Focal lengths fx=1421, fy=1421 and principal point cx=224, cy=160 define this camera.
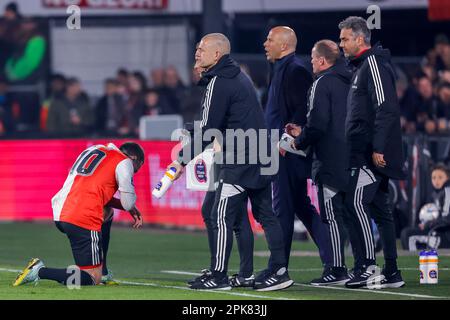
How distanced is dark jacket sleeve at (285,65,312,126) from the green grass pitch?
4.94 feet

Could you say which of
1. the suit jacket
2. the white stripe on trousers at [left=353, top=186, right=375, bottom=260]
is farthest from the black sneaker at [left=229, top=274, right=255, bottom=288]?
the suit jacket

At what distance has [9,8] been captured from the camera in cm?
2525

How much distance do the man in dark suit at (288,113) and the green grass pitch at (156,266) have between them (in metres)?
0.65

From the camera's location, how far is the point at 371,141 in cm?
1209

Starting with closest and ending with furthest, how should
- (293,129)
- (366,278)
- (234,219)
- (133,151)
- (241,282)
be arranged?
(234,219), (366,278), (241,282), (133,151), (293,129)

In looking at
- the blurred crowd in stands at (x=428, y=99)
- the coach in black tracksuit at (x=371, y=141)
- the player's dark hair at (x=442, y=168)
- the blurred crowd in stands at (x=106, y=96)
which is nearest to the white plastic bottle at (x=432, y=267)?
the coach in black tracksuit at (x=371, y=141)

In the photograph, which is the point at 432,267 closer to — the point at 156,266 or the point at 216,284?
the point at 216,284

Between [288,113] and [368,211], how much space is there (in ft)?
4.23

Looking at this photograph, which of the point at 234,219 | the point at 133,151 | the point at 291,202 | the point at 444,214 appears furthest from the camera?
the point at 444,214

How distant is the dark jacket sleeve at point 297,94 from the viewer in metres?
12.8

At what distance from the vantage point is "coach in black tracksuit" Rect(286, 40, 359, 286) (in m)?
12.4

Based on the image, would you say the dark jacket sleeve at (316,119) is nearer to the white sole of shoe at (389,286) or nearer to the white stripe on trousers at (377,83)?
the white stripe on trousers at (377,83)

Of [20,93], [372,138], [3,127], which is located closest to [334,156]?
[372,138]

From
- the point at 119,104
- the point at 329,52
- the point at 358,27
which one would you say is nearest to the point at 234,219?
the point at 329,52
